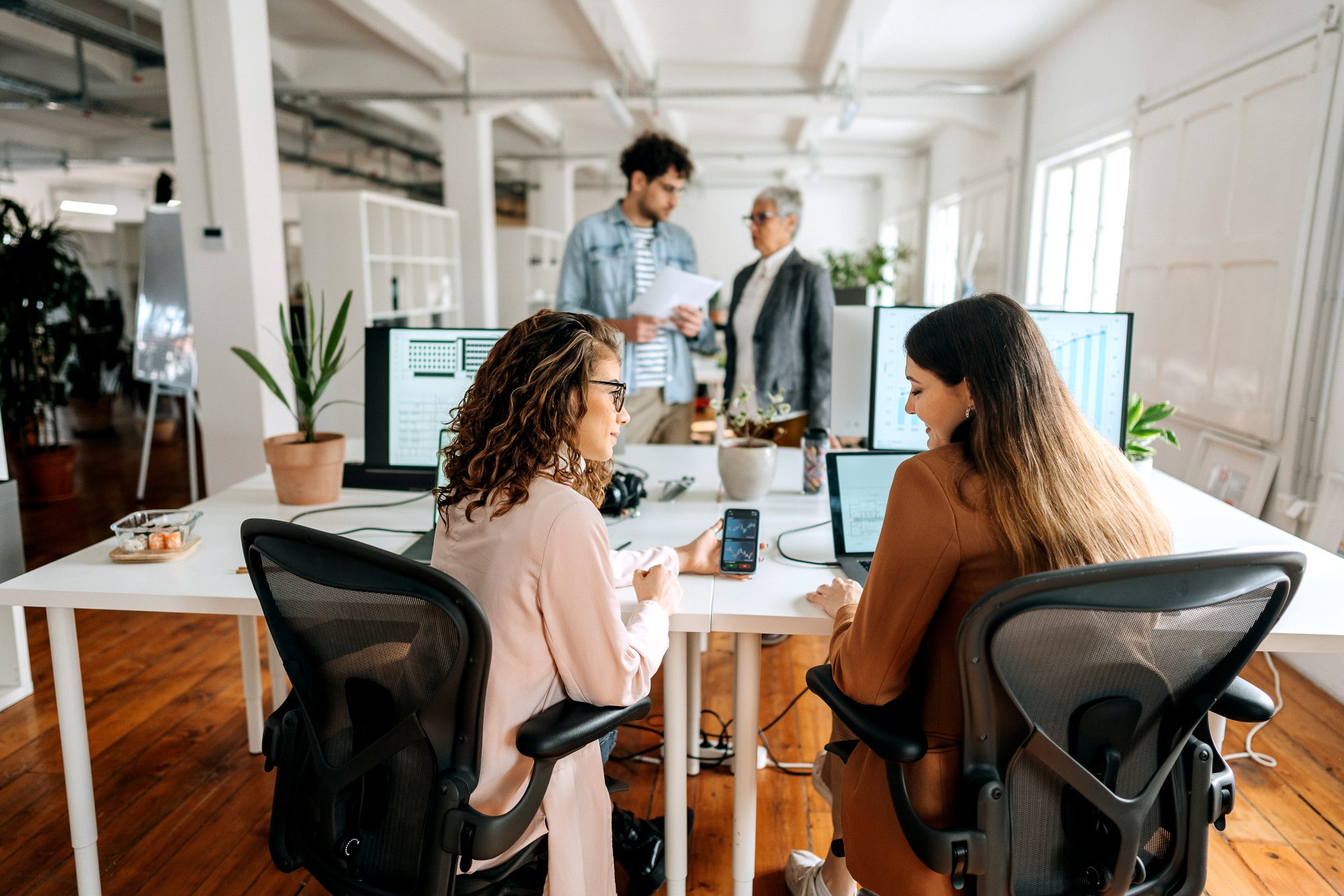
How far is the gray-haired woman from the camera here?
2922 mm

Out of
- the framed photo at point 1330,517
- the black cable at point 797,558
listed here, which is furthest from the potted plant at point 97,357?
the framed photo at point 1330,517

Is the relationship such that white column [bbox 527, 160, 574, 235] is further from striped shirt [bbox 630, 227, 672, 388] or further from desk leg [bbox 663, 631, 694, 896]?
desk leg [bbox 663, 631, 694, 896]

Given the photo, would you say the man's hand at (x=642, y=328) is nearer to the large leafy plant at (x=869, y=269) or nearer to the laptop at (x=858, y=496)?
the laptop at (x=858, y=496)

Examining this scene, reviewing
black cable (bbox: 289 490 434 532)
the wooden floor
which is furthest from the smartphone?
black cable (bbox: 289 490 434 532)

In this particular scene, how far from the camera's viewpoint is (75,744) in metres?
1.61

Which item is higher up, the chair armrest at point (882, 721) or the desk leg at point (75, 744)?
the chair armrest at point (882, 721)

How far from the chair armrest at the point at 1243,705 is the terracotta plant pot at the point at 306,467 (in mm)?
1840

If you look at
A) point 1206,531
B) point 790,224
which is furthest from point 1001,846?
point 790,224

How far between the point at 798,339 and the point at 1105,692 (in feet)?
6.78

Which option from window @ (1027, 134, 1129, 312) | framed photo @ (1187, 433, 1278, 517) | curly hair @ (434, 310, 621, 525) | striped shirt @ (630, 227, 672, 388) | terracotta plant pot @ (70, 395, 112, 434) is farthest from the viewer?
terracotta plant pot @ (70, 395, 112, 434)

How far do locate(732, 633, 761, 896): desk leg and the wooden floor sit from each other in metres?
0.31

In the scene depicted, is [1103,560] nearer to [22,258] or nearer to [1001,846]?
[1001,846]

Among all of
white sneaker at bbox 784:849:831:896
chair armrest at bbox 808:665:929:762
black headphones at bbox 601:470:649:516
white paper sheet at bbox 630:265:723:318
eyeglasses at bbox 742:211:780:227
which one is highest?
eyeglasses at bbox 742:211:780:227

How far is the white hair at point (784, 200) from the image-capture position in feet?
10.1
